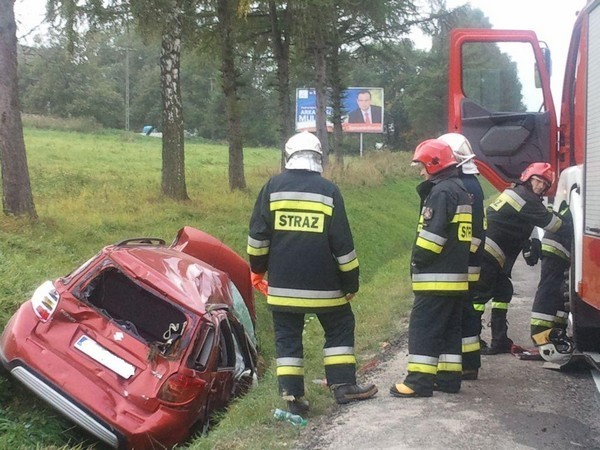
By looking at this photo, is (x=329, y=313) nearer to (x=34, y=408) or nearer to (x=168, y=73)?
(x=34, y=408)

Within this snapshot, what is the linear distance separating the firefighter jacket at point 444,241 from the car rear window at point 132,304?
79.8 inches

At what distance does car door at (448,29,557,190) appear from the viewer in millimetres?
8172

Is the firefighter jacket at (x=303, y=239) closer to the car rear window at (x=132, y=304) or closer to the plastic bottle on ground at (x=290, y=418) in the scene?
the plastic bottle on ground at (x=290, y=418)

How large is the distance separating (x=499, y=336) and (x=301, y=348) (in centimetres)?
268

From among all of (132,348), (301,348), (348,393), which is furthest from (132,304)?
(348,393)

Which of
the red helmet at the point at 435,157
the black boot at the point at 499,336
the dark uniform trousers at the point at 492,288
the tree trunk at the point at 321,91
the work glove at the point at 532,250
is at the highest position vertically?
the tree trunk at the point at 321,91

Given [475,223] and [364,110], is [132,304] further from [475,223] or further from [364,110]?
[364,110]

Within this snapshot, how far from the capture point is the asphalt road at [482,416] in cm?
444

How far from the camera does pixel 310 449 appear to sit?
441 cm

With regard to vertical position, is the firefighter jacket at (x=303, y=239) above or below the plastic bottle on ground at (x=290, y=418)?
above

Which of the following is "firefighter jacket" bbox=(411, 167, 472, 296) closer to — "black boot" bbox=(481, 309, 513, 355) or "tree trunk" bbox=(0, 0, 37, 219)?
"black boot" bbox=(481, 309, 513, 355)

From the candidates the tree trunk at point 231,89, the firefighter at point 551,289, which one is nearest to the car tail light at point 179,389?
the firefighter at point 551,289

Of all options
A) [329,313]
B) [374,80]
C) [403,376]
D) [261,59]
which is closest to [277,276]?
[329,313]

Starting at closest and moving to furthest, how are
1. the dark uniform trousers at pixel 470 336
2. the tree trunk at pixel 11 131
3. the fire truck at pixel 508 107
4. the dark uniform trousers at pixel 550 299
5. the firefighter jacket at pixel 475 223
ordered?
the firefighter jacket at pixel 475 223 < the dark uniform trousers at pixel 470 336 < the dark uniform trousers at pixel 550 299 < the fire truck at pixel 508 107 < the tree trunk at pixel 11 131
